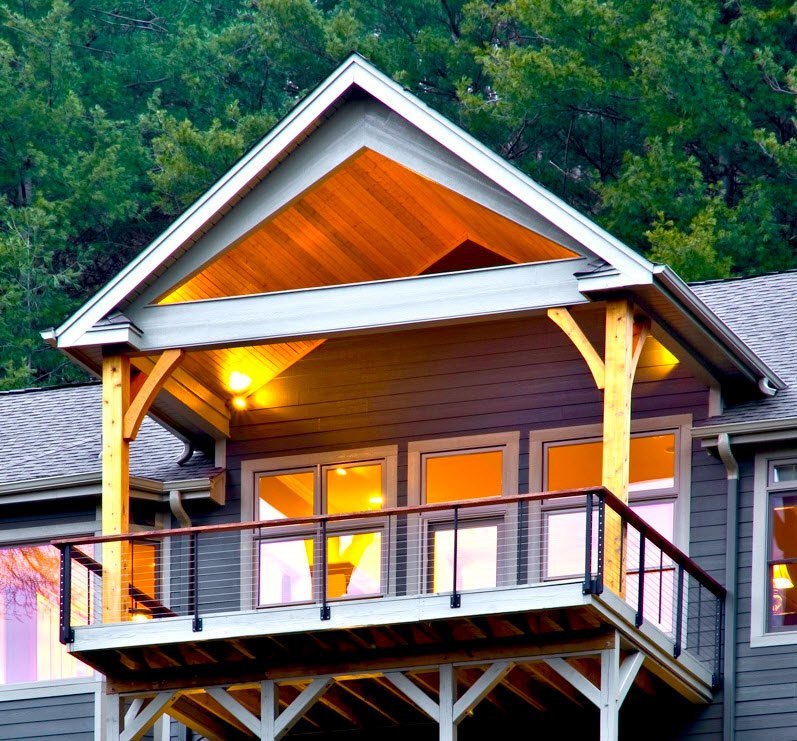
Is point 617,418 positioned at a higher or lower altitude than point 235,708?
higher

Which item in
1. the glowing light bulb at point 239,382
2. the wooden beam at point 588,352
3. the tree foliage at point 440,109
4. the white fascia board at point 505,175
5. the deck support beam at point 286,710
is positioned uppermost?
the tree foliage at point 440,109

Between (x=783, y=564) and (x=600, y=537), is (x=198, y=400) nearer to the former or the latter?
(x=600, y=537)

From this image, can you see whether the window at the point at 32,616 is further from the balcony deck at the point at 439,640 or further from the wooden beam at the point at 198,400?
the wooden beam at the point at 198,400

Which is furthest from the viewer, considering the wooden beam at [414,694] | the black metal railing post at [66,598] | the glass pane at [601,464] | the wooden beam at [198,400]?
the wooden beam at [198,400]

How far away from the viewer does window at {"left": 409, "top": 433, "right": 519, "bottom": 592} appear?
2009 cm

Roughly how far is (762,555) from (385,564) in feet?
11.7

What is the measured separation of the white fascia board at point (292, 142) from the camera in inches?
715

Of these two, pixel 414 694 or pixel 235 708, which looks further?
pixel 235 708

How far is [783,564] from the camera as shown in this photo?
63.0 feet

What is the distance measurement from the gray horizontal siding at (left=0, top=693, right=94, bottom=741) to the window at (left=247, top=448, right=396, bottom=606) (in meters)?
1.99

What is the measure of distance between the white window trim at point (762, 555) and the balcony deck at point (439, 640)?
1.15 ft

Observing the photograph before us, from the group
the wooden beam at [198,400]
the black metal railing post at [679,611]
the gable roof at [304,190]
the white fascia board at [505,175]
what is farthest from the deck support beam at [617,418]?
the wooden beam at [198,400]

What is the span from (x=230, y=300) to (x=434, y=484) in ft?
9.64

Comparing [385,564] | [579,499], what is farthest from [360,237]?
[579,499]
